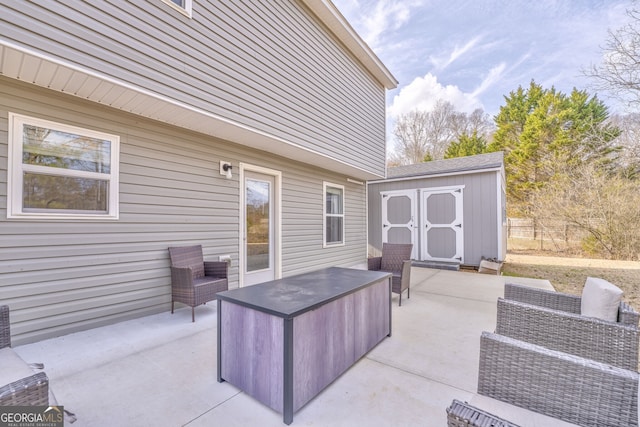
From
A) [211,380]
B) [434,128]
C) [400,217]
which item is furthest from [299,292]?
[434,128]

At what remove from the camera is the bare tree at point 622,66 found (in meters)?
5.32

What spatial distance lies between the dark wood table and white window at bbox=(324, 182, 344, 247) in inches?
173

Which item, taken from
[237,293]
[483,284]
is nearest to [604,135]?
[483,284]

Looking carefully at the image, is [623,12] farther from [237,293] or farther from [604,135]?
[237,293]

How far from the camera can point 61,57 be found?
7.68ft

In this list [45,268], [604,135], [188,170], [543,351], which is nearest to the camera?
[543,351]

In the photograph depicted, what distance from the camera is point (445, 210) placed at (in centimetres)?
786

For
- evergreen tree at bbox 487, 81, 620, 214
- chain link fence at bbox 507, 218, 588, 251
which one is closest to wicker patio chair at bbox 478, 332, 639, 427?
chain link fence at bbox 507, 218, 588, 251

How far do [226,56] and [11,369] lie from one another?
11.9ft

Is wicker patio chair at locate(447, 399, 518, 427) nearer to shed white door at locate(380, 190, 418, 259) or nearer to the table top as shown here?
the table top

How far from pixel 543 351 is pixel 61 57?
3984 mm

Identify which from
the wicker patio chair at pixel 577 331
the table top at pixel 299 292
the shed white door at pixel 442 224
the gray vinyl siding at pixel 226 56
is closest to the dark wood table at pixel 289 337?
the table top at pixel 299 292

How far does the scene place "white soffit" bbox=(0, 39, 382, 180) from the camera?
2318 millimetres

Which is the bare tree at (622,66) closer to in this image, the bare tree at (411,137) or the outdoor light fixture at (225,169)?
the outdoor light fixture at (225,169)
